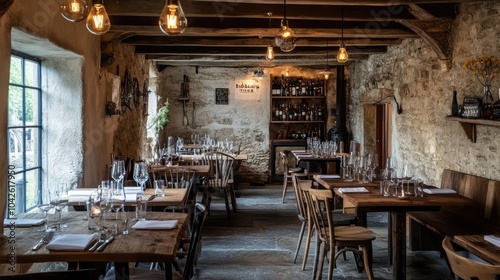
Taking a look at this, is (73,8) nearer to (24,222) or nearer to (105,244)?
(24,222)

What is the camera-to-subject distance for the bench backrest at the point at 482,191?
15.4ft

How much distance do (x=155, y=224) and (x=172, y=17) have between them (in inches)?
52.7

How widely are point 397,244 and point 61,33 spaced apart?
3.39m

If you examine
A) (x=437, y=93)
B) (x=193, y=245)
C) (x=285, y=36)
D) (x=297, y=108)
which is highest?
(x=285, y=36)

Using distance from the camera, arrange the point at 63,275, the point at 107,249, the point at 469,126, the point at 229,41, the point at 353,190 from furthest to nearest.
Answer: the point at 229,41
the point at 469,126
the point at 353,190
the point at 107,249
the point at 63,275

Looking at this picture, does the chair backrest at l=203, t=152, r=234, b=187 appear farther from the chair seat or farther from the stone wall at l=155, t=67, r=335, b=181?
the stone wall at l=155, t=67, r=335, b=181

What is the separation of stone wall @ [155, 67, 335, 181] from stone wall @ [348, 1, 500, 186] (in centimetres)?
288

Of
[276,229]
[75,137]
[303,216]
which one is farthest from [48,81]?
[276,229]

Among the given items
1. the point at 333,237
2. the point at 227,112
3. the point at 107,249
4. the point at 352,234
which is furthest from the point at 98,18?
the point at 227,112

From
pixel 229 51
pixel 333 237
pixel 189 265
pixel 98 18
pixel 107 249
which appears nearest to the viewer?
pixel 107 249

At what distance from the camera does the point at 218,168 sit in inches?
311

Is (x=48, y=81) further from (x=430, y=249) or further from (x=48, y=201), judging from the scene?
(x=430, y=249)

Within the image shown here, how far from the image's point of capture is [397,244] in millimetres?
4160

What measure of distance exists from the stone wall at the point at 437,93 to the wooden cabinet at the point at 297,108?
2221 mm
